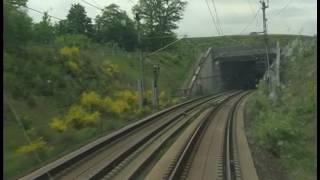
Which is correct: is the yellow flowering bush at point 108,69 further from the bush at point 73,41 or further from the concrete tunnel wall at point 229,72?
the concrete tunnel wall at point 229,72

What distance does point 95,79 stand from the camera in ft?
173

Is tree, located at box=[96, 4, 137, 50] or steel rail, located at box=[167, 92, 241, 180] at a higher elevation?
tree, located at box=[96, 4, 137, 50]

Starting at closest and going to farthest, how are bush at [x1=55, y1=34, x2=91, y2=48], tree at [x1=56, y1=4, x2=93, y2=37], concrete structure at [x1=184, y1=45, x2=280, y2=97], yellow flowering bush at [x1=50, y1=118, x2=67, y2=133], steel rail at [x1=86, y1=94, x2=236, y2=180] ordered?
steel rail at [x1=86, y1=94, x2=236, y2=180] < yellow flowering bush at [x1=50, y1=118, x2=67, y2=133] < bush at [x1=55, y1=34, x2=91, y2=48] < concrete structure at [x1=184, y1=45, x2=280, y2=97] < tree at [x1=56, y1=4, x2=93, y2=37]

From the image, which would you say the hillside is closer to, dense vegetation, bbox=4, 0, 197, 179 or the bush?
dense vegetation, bbox=4, 0, 197, 179

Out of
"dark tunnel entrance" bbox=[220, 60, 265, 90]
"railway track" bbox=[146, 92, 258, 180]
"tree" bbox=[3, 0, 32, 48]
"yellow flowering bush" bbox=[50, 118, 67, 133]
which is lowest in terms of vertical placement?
"railway track" bbox=[146, 92, 258, 180]

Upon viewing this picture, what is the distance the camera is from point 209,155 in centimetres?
2478

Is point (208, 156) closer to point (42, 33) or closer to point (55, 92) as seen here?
point (55, 92)

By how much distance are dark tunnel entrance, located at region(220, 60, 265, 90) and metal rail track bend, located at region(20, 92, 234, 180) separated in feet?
197

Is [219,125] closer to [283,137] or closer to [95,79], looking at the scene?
[283,137]

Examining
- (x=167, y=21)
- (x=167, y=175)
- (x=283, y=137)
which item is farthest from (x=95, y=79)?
(x=167, y=21)

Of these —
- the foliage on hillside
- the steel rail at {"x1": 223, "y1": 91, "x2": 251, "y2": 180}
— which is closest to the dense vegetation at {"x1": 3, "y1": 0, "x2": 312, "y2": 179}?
the steel rail at {"x1": 223, "y1": 91, "x2": 251, "y2": 180}

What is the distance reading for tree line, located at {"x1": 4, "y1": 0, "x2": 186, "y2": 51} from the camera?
44.0 m

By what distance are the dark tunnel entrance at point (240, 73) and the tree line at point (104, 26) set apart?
11048 mm

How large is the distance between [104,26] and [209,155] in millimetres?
69071
